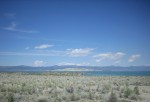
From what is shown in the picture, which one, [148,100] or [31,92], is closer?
[148,100]

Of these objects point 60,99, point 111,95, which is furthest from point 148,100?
point 60,99

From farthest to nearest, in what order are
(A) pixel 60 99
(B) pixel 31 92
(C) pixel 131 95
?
(B) pixel 31 92 < (C) pixel 131 95 < (A) pixel 60 99

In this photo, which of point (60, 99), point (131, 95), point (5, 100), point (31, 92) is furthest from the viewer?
point (31, 92)

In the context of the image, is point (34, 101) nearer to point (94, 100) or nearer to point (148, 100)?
point (94, 100)

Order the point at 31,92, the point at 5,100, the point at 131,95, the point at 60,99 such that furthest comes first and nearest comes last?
the point at 31,92, the point at 131,95, the point at 60,99, the point at 5,100

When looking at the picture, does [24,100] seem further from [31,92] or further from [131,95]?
[131,95]

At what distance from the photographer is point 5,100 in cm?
1530

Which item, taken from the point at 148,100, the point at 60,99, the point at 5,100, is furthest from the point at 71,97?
the point at 148,100

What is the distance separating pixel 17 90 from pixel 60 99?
6.84 metres

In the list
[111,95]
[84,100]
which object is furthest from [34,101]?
[111,95]

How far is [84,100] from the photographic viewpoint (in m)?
16.7

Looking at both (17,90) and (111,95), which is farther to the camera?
(17,90)

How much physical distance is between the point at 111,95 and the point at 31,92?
27.5ft

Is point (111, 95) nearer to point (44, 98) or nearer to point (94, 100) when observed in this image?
point (94, 100)
